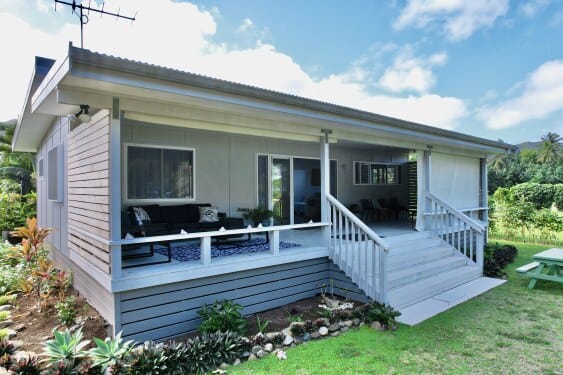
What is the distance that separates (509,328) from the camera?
15.6ft

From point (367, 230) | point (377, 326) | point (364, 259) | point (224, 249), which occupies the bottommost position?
point (377, 326)

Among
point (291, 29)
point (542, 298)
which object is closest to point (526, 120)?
point (291, 29)

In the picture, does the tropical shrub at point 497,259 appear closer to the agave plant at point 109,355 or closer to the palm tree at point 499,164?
the agave plant at point 109,355

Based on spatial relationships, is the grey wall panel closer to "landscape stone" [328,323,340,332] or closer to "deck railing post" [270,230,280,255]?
"deck railing post" [270,230,280,255]

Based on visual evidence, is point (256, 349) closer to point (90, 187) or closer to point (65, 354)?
point (65, 354)

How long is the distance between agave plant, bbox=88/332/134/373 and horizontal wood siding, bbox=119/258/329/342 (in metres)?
0.54

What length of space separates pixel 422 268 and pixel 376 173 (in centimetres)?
575

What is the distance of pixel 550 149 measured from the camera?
4266 centimetres

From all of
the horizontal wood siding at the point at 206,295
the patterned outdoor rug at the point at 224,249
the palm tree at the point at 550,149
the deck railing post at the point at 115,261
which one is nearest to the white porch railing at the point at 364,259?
the horizontal wood siding at the point at 206,295

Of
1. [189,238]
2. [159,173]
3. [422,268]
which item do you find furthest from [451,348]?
[159,173]

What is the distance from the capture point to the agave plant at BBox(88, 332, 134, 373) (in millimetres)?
3418

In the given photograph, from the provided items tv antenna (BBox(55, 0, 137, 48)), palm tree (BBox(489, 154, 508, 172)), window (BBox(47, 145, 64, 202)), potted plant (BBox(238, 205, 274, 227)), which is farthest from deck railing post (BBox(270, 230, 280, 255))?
palm tree (BBox(489, 154, 508, 172))

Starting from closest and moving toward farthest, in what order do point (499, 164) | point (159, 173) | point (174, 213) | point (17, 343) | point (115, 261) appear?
point (115, 261), point (17, 343), point (174, 213), point (159, 173), point (499, 164)

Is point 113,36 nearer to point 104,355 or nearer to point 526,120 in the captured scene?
point 104,355
